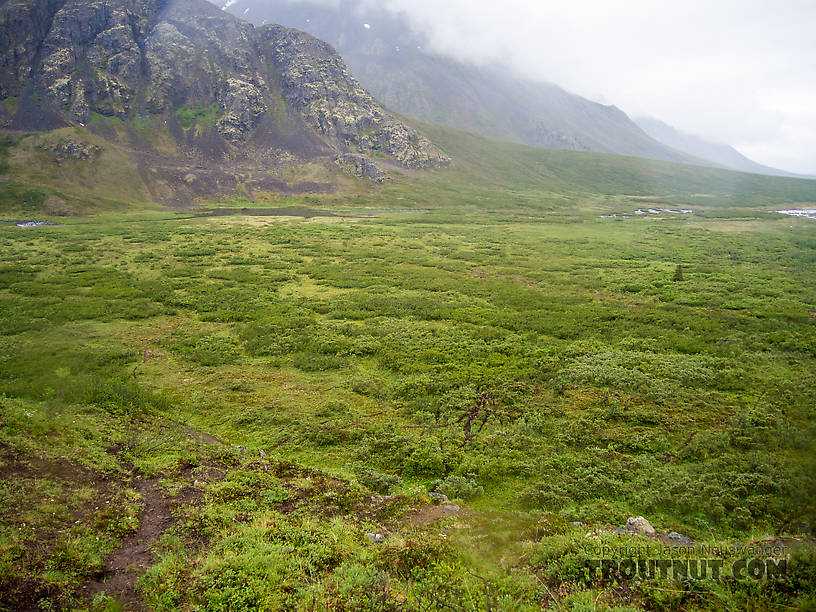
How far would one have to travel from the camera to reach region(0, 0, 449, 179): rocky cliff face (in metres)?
100

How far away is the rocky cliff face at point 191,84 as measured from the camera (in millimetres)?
100250

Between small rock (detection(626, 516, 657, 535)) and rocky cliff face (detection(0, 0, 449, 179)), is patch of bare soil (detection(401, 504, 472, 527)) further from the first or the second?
rocky cliff face (detection(0, 0, 449, 179))

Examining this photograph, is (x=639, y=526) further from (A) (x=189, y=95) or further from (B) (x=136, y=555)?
(A) (x=189, y=95)

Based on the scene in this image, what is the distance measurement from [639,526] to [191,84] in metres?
151

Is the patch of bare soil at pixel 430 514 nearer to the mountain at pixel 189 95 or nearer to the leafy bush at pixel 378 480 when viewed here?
the leafy bush at pixel 378 480

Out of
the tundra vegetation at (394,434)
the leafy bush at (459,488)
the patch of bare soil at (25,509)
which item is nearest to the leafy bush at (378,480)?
the tundra vegetation at (394,434)

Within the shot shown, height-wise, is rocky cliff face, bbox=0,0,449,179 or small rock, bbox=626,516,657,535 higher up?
rocky cliff face, bbox=0,0,449,179

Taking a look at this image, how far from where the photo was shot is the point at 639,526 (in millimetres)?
10039

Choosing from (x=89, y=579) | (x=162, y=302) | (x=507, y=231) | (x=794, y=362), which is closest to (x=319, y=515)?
(x=89, y=579)

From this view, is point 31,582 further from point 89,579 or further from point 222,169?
point 222,169

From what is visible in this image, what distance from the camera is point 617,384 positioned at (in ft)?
58.0

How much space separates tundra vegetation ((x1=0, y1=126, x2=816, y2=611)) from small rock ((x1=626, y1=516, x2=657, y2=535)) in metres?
0.24

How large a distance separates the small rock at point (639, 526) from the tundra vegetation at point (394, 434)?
241 millimetres

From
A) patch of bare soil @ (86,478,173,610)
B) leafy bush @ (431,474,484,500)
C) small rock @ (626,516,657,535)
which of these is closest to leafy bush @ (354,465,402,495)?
leafy bush @ (431,474,484,500)
